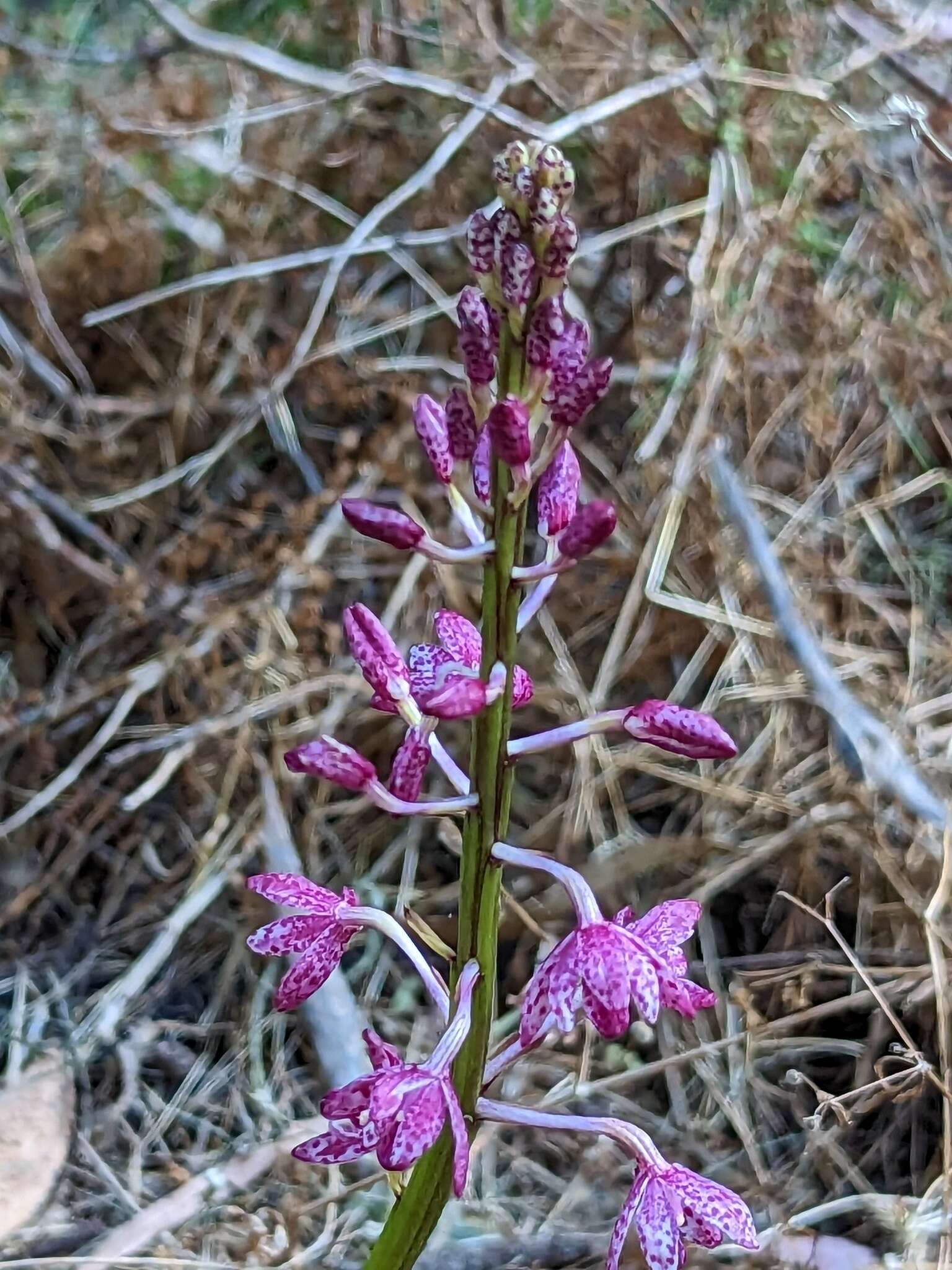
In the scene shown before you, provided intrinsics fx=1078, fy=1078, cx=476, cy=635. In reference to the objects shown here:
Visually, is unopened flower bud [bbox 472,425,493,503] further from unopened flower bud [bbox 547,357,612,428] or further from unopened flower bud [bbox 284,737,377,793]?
unopened flower bud [bbox 284,737,377,793]

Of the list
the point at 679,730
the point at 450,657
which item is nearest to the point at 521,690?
the point at 450,657

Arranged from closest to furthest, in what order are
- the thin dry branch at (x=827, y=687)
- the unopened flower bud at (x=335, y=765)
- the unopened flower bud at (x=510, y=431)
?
the unopened flower bud at (x=510, y=431), the unopened flower bud at (x=335, y=765), the thin dry branch at (x=827, y=687)

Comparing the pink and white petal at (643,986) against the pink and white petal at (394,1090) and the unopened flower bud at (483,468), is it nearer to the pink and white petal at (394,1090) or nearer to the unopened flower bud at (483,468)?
the pink and white petal at (394,1090)

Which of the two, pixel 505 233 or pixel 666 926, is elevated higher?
pixel 505 233

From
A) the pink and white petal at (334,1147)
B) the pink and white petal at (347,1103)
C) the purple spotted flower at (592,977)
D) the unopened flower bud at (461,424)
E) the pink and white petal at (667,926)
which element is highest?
the unopened flower bud at (461,424)

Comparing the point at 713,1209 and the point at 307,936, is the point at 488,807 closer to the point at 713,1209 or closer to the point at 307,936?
the point at 307,936

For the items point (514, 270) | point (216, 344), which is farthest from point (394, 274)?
point (514, 270)

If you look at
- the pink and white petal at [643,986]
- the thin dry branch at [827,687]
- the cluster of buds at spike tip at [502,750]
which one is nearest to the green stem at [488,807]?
the cluster of buds at spike tip at [502,750]
